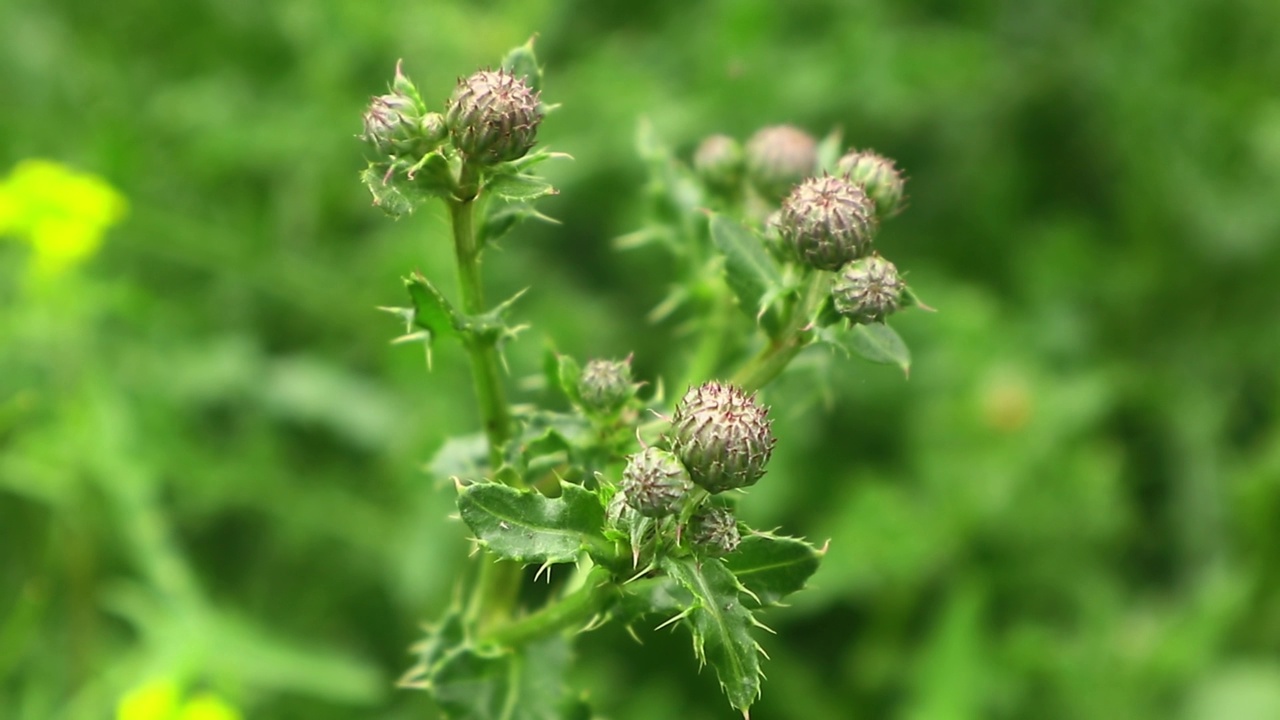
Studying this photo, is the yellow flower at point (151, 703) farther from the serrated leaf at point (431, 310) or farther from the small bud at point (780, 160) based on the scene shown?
the small bud at point (780, 160)

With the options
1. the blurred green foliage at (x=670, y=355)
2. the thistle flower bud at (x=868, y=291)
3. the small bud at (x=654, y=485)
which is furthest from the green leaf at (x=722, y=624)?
the blurred green foliage at (x=670, y=355)

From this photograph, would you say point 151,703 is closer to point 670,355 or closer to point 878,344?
point 670,355

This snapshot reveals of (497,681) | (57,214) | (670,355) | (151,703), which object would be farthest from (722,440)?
(57,214)

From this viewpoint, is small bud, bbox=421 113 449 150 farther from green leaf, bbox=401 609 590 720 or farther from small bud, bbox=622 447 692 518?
green leaf, bbox=401 609 590 720

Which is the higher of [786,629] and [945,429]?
[945,429]

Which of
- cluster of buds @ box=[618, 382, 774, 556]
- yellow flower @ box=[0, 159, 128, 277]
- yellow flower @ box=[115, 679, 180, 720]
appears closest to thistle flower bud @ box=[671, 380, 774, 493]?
cluster of buds @ box=[618, 382, 774, 556]

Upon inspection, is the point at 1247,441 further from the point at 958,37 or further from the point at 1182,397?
the point at 958,37

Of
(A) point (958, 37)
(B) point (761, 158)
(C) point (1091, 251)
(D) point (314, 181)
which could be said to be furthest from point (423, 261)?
(C) point (1091, 251)
